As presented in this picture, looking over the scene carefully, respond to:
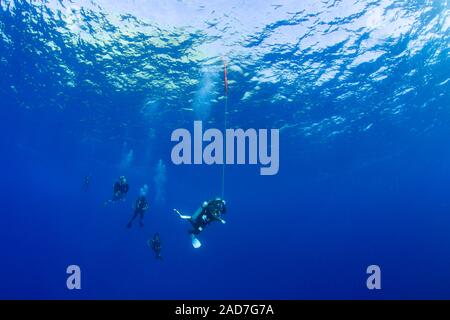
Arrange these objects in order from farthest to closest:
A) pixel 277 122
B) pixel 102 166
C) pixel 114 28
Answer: pixel 102 166 → pixel 277 122 → pixel 114 28

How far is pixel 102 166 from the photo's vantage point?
1674 inches

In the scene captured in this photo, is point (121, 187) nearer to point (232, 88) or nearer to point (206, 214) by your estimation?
point (206, 214)

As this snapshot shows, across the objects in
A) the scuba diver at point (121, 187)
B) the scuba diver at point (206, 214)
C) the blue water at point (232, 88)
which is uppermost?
the blue water at point (232, 88)

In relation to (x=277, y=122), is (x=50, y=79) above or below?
above

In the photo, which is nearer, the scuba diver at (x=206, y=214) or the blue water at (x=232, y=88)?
the scuba diver at (x=206, y=214)

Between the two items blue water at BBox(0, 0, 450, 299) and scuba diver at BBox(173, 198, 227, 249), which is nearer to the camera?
scuba diver at BBox(173, 198, 227, 249)

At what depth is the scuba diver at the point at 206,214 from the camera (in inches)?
321

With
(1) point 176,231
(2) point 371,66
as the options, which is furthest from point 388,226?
(2) point 371,66

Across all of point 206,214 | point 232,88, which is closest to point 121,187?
point 206,214

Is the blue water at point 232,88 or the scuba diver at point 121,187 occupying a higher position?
the blue water at point 232,88

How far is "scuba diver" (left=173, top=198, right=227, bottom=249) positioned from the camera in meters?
8.16

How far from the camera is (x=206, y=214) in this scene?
8438 mm
